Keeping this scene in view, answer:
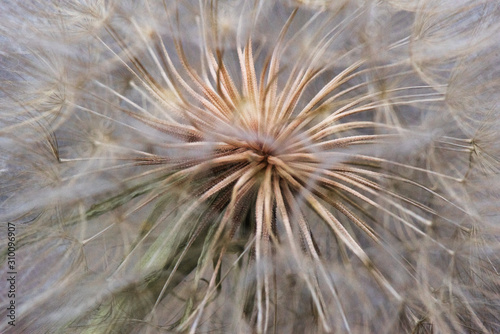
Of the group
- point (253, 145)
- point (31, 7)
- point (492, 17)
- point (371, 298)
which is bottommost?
point (371, 298)

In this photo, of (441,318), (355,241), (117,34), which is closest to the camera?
(441,318)

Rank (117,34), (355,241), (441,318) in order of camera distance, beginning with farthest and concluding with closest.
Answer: (117,34), (355,241), (441,318)

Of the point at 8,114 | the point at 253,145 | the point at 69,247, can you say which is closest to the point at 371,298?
the point at 253,145

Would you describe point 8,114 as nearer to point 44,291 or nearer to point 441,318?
point 44,291

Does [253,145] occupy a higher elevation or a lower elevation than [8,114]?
higher

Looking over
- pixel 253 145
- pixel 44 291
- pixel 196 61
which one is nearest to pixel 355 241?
pixel 253 145

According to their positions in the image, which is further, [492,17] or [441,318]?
[492,17]
